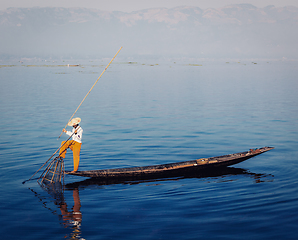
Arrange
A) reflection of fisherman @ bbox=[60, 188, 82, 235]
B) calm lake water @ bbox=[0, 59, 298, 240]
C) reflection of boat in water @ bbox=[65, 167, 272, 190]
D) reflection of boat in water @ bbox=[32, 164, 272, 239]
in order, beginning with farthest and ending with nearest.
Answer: reflection of boat in water @ bbox=[65, 167, 272, 190], reflection of boat in water @ bbox=[32, 164, 272, 239], reflection of fisherman @ bbox=[60, 188, 82, 235], calm lake water @ bbox=[0, 59, 298, 240]

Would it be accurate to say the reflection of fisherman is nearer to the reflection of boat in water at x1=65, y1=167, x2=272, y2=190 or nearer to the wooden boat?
the reflection of boat in water at x1=65, y1=167, x2=272, y2=190

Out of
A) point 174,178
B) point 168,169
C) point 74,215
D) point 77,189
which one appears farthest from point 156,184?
point 74,215

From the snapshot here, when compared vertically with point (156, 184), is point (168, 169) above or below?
above

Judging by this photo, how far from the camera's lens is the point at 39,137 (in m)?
22.3

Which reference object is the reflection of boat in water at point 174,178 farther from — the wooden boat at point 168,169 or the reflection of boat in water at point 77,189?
the wooden boat at point 168,169

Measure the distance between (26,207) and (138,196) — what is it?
12.4ft

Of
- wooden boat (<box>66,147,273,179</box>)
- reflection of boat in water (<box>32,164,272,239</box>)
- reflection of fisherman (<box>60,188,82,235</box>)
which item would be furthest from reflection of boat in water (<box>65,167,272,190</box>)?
reflection of fisherman (<box>60,188,82,235</box>)

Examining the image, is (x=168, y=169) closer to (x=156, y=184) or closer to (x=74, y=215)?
(x=156, y=184)

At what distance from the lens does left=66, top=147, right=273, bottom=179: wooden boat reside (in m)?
14.3

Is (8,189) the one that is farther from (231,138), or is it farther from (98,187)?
(231,138)

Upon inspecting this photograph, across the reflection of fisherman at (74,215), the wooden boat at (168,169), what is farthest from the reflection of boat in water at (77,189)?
the wooden boat at (168,169)

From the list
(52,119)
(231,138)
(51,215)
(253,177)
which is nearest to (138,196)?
(51,215)

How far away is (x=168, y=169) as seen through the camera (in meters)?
14.7

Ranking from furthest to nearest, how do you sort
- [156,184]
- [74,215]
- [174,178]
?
[174,178]
[156,184]
[74,215]
